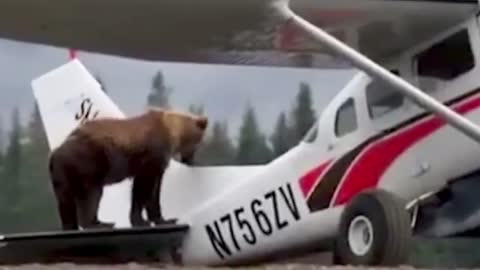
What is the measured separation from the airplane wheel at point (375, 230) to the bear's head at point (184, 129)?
182 cm

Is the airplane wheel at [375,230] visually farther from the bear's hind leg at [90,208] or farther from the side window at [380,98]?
the bear's hind leg at [90,208]

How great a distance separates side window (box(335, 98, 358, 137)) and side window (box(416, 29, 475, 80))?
50cm

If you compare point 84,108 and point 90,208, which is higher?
point 84,108

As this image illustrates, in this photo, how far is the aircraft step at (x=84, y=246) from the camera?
28.1ft

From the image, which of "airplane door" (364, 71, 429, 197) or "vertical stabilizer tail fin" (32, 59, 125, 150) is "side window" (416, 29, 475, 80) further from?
"vertical stabilizer tail fin" (32, 59, 125, 150)

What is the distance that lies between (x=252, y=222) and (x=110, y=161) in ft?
3.36

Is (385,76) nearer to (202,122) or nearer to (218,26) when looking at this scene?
(218,26)

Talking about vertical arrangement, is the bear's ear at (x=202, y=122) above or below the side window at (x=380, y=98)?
below

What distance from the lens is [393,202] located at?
763 cm

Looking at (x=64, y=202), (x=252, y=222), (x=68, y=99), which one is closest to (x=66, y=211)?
(x=64, y=202)

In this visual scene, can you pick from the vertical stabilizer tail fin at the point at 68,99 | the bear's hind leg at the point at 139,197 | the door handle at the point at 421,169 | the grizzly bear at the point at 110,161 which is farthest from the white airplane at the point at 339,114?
the vertical stabilizer tail fin at the point at 68,99

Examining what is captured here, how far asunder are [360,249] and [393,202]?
→ 13.2 inches

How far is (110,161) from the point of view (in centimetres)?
905

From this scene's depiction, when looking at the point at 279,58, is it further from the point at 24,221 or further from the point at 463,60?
the point at 24,221
